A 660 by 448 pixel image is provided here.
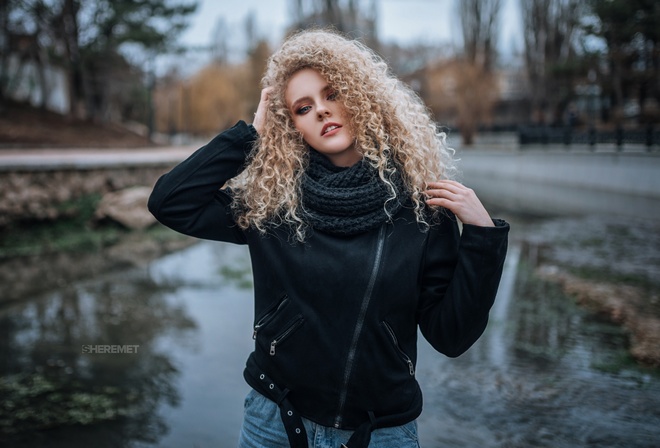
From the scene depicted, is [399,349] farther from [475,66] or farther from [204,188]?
[475,66]

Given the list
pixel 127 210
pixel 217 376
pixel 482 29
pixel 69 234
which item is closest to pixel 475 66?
pixel 482 29

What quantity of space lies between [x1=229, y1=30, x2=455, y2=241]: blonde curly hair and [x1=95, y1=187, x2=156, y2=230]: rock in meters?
8.38

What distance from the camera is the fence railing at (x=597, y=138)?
15.4 metres

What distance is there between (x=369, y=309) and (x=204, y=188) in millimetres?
627

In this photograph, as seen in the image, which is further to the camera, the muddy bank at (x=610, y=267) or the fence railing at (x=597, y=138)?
the fence railing at (x=597, y=138)

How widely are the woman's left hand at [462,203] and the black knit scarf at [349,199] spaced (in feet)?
0.37

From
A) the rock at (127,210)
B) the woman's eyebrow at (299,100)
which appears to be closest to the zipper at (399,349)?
the woman's eyebrow at (299,100)

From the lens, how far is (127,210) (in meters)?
9.78

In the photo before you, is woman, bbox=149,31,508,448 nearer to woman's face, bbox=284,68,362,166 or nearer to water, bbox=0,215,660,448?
woman's face, bbox=284,68,362,166

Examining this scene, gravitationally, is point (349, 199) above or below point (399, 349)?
above

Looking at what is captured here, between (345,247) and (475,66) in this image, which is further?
(475,66)

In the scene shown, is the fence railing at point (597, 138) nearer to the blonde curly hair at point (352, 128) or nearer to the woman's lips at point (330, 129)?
the blonde curly hair at point (352, 128)

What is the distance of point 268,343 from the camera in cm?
160

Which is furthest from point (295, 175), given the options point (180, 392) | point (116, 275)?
point (116, 275)
